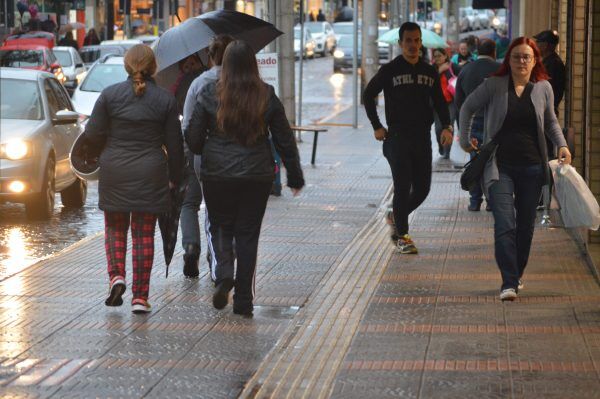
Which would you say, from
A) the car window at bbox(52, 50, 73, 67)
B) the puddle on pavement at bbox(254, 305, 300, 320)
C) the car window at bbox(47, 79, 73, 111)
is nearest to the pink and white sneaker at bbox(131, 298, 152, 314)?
the puddle on pavement at bbox(254, 305, 300, 320)

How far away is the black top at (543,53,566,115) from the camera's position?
13508mm

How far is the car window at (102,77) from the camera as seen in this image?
83.8 ft

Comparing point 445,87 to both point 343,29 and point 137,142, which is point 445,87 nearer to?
point 137,142

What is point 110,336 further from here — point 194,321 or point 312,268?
point 312,268

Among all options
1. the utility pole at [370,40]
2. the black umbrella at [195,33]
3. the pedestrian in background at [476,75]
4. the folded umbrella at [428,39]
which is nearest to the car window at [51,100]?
the black umbrella at [195,33]

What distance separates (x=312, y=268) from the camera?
1091cm

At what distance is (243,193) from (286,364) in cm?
155

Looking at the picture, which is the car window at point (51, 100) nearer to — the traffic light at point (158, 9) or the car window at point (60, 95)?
the car window at point (60, 95)

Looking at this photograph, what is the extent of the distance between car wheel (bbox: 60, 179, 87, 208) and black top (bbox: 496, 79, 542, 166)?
7616 millimetres

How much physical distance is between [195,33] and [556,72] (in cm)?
437

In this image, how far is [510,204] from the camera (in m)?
9.38

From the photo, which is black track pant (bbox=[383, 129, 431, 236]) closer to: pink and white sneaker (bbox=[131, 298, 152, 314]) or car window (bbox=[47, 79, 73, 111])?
pink and white sneaker (bbox=[131, 298, 152, 314])

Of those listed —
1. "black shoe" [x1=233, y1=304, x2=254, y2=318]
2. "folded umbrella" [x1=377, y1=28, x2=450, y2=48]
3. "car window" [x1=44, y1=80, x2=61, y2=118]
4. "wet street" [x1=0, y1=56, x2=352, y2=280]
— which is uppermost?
"folded umbrella" [x1=377, y1=28, x2=450, y2=48]

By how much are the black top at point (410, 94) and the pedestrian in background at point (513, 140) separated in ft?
6.34
